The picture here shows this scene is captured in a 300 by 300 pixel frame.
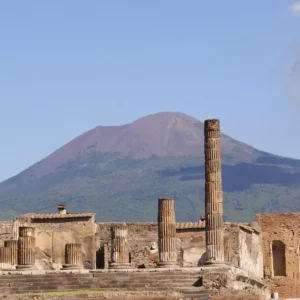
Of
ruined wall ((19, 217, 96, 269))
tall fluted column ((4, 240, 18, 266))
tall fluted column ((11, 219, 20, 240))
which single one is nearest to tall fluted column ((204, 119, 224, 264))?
tall fluted column ((4, 240, 18, 266))

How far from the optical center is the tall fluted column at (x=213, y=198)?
5550cm

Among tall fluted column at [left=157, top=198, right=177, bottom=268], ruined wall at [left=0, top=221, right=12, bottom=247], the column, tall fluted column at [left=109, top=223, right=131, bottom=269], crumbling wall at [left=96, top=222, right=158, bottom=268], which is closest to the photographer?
tall fluted column at [left=157, top=198, right=177, bottom=268]

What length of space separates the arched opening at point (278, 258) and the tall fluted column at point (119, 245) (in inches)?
381

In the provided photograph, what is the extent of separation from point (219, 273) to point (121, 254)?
8.29 metres

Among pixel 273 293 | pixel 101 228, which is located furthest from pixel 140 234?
pixel 273 293

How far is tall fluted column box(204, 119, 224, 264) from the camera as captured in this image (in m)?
55.5

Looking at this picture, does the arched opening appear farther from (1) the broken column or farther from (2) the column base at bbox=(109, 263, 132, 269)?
(1) the broken column

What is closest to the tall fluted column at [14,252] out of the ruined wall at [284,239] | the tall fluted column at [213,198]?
the tall fluted column at [213,198]

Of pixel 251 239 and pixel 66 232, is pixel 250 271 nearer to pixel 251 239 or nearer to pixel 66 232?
pixel 251 239

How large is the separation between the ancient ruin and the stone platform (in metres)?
0.04

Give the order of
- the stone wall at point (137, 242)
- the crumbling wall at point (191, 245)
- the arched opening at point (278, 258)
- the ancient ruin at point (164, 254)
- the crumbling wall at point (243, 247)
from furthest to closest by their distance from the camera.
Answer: the arched opening at point (278, 258), the crumbling wall at point (191, 245), the stone wall at point (137, 242), the crumbling wall at point (243, 247), the ancient ruin at point (164, 254)

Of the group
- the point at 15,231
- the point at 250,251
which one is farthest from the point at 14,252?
the point at 250,251

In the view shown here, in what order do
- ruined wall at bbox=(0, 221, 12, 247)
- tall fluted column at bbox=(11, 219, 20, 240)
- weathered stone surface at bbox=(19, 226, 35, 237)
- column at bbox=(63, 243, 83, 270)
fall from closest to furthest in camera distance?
column at bbox=(63, 243, 83, 270) < weathered stone surface at bbox=(19, 226, 35, 237) < tall fluted column at bbox=(11, 219, 20, 240) < ruined wall at bbox=(0, 221, 12, 247)

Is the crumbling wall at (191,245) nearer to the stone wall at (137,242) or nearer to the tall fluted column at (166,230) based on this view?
the stone wall at (137,242)
